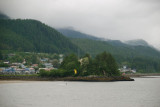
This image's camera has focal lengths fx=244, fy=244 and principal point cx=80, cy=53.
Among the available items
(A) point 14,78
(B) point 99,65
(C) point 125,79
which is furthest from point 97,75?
(A) point 14,78

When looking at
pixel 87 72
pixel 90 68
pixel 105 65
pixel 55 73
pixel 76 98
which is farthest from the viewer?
pixel 55 73

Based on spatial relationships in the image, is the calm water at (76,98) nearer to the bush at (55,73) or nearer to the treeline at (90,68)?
the treeline at (90,68)

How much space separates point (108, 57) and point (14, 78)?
185 feet

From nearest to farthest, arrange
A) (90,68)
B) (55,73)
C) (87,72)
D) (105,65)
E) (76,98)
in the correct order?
1. (76,98)
2. (105,65)
3. (90,68)
4. (87,72)
5. (55,73)

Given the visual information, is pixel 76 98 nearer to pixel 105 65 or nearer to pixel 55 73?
pixel 105 65

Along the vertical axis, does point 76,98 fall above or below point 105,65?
below

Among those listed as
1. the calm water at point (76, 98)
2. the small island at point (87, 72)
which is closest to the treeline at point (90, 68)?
the small island at point (87, 72)

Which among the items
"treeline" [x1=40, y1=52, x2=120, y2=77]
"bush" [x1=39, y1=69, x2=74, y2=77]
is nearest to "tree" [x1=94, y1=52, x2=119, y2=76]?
"treeline" [x1=40, y1=52, x2=120, y2=77]

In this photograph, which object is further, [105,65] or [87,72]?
[87,72]

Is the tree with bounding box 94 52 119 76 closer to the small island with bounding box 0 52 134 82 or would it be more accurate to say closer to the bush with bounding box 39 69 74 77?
the small island with bounding box 0 52 134 82

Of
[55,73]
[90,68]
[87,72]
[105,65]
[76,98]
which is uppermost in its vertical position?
[105,65]

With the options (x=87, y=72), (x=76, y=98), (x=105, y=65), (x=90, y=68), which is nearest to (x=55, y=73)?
(x=87, y=72)

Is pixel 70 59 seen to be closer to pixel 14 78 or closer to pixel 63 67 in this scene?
pixel 63 67

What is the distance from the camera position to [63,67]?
160125mm
